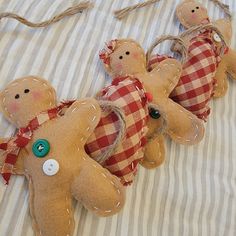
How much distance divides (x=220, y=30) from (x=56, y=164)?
0.51 m

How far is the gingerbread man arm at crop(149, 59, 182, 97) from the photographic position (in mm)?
692

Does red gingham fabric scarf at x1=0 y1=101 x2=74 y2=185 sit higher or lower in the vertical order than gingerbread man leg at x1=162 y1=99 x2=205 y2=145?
higher

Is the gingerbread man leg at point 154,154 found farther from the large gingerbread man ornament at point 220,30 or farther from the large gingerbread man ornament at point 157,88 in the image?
the large gingerbread man ornament at point 220,30

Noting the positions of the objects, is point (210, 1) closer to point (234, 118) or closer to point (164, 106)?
point (234, 118)

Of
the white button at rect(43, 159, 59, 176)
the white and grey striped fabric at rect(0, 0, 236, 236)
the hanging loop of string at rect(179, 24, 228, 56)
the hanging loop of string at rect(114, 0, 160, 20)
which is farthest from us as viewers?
the hanging loop of string at rect(114, 0, 160, 20)

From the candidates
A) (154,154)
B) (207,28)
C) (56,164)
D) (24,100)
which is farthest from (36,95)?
(207,28)

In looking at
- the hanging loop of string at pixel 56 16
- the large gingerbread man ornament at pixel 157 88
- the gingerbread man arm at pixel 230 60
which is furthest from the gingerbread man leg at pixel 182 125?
the hanging loop of string at pixel 56 16

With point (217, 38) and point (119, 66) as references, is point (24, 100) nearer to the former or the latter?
point (119, 66)

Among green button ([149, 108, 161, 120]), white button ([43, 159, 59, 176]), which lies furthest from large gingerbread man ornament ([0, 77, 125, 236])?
green button ([149, 108, 161, 120])

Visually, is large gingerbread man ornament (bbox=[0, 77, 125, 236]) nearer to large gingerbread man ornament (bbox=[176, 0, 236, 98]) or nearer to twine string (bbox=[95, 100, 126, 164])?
twine string (bbox=[95, 100, 126, 164])

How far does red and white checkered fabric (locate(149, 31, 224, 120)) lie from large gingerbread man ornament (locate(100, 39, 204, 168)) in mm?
33

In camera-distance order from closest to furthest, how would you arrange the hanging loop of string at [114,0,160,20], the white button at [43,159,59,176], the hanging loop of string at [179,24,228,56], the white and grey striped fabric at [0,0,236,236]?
the white button at [43,159,59,176] < the white and grey striped fabric at [0,0,236,236] < the hanging loop of string at [179,24,228,56] < the hanging loop of string at [114,0,160,20]

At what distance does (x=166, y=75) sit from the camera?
0.70 metres

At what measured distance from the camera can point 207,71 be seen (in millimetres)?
752
